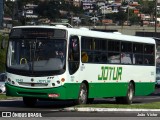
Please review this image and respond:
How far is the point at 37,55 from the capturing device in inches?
859

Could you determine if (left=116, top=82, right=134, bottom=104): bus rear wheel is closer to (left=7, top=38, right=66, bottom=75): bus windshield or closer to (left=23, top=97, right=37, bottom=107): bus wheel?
(left=23, top=97, right=37, bottom=107): bus wheel

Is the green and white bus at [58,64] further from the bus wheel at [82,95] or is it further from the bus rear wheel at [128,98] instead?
the bus rear wheel at [128,98]

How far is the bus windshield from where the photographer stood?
21.7m

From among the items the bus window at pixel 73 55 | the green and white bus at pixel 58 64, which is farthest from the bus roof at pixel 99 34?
the bus window at pixel 73 55

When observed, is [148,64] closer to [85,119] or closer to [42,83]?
[42,83]

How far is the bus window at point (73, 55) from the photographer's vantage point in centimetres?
2208

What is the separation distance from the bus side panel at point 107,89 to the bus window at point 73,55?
Answer: 1641mm

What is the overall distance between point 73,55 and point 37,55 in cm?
126

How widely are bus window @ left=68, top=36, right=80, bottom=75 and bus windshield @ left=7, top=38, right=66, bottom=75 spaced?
1.27ft

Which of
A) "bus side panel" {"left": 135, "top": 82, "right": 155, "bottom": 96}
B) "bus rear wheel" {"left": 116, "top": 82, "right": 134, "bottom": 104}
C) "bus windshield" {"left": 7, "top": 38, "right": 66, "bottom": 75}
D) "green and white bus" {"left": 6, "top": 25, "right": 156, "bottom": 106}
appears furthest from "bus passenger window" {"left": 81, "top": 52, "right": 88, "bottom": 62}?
"bus side panel" {"left": 135, "top": 82, "right": 155, "bottom": 96}

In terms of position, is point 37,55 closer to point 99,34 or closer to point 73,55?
point 73,55

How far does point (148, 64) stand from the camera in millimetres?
29109

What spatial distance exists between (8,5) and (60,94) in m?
102

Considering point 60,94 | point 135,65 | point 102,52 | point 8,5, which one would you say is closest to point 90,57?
point 102,52
